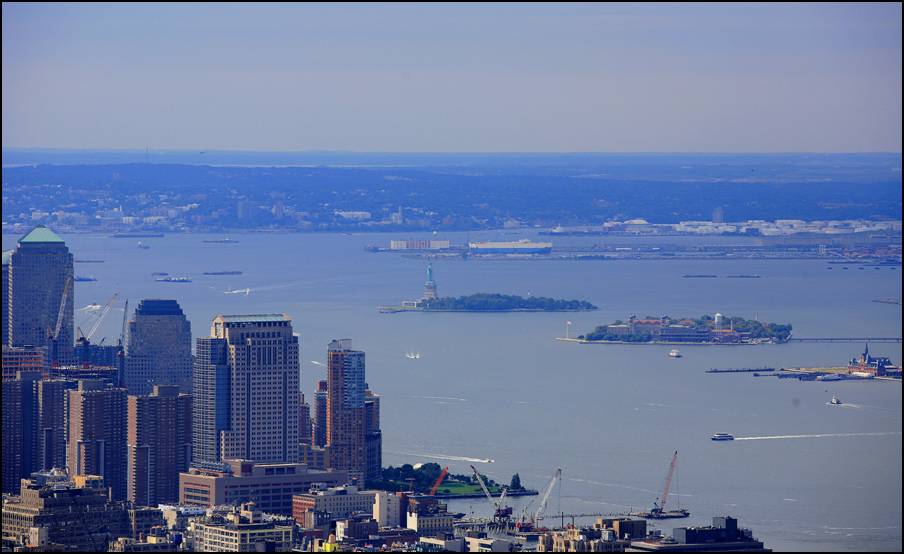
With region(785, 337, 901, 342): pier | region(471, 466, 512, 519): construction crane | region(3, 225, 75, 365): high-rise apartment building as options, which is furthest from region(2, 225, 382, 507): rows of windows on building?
region(785, 337, 901, 342): pier

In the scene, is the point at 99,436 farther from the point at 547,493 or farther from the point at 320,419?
the point at 547,493

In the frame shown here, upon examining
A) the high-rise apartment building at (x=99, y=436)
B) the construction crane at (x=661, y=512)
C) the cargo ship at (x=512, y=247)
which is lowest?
the construction crane at (x=661, y=512)

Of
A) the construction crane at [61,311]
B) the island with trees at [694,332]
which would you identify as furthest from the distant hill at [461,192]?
the construction crane at [61,311]

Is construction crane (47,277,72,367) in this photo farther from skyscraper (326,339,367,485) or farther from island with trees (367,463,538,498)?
island with trees (367,463,538,498)

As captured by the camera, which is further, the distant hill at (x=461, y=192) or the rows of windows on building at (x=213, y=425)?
the distant hill at (x=461, y=192)

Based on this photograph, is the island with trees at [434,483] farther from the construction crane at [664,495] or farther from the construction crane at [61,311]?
the construction crane at [61,311]

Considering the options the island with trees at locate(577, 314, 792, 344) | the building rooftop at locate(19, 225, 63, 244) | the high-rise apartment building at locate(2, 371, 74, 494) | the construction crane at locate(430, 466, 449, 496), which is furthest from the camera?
the island with trees at locate(577, 314, 792, 344)

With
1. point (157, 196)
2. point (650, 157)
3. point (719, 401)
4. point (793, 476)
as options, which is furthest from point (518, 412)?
point (650, 157)
